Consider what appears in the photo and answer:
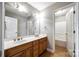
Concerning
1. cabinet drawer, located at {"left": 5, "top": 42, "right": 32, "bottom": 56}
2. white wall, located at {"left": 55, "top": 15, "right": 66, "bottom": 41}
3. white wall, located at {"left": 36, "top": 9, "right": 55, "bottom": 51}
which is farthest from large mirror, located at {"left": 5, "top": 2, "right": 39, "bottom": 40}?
white wall, located at {"left": 55, "top": 15, "right": 66, "bottom": 41}

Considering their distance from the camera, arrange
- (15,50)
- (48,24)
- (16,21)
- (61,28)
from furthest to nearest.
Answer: (61,28) → (48,24) → (16,21) → (15,50)

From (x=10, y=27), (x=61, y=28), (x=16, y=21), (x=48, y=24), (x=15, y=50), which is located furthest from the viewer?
(x=61, y=28)

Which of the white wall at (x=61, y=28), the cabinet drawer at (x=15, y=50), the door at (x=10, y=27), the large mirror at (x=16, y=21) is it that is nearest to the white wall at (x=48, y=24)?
the large mirror at (x=16, y=21)

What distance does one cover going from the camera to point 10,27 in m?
2.03

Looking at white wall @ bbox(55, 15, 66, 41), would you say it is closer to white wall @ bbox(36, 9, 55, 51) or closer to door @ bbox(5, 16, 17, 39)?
white wall @ bbox(36, 9, 55, 51)

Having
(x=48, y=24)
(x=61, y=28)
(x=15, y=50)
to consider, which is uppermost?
(x=48, y=24)

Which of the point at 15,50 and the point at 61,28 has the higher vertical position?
the point at 61,28

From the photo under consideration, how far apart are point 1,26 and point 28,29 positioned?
5.41ft

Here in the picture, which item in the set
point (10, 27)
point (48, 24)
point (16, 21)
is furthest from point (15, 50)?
point (48, 24)

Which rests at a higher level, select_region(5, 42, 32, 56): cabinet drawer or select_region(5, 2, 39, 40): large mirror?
select_region(5, 2, 39, 40): large mirror

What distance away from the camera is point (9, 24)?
1987mm

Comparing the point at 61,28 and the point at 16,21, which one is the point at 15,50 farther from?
the point at 61,28

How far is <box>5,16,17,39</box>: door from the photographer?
192 cm

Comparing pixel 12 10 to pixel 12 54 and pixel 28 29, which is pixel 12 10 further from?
pixel 12 54
